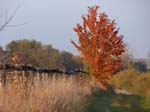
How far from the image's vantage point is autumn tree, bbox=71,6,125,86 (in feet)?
134

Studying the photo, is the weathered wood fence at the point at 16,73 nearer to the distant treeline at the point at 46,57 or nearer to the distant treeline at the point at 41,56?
the distant treeline at the point at 41,56

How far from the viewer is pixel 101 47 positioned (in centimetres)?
4078

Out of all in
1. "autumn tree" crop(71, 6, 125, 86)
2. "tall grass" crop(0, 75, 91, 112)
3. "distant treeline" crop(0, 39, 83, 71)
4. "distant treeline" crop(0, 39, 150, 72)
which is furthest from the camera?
"distant treeline" crop(0, 39, 150, 72)

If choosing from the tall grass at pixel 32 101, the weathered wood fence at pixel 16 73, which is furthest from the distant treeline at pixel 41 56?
the tall grass at pixel 32 101

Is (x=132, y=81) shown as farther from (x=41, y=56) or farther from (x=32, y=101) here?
(x=32, y=101)

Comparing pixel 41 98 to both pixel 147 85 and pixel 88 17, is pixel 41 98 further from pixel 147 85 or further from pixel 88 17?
pixel 147 85

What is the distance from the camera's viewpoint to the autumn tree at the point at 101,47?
40875mm

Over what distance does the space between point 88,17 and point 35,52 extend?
15.8 m

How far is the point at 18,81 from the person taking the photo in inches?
547

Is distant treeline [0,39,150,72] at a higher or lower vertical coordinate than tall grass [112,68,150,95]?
higher

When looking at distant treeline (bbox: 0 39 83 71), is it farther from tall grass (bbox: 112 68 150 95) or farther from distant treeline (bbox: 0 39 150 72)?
tall grass (bbox: 112 68 150 95)

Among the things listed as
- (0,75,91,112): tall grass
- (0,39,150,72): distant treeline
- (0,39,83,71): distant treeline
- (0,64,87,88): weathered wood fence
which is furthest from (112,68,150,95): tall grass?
(0,75,91,112): tall grass

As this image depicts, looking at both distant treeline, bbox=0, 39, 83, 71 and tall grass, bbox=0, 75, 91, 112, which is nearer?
tall grass, bbox=0, 75, 91, 112

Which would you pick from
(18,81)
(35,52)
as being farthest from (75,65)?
(18,81)
